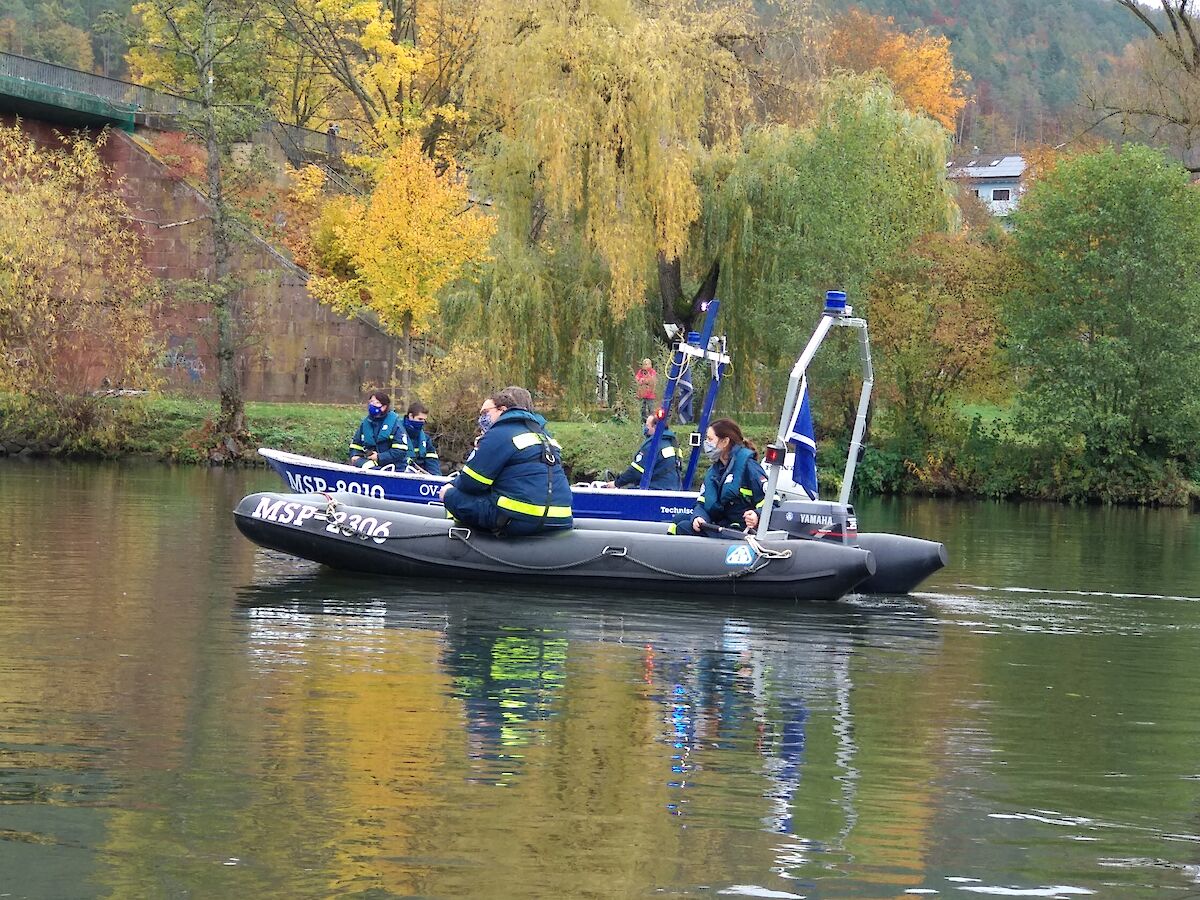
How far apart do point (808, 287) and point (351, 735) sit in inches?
977

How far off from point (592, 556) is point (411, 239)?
880 inches

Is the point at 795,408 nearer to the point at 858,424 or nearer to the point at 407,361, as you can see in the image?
the point at 858,424

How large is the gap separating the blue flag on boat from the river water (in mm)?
1205

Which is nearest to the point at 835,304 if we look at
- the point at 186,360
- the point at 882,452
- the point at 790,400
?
the point at 790,400

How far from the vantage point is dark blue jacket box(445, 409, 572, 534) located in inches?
540

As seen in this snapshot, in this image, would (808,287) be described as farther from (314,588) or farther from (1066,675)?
Answer: (1066,675)

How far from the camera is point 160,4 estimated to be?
123 feet

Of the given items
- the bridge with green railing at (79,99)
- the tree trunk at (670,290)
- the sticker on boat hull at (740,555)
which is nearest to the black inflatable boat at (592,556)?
the sticker on boat hull at (740,555)

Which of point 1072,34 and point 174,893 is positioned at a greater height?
point 1072,34

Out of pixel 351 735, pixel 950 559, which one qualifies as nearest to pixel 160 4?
pixel 950 559

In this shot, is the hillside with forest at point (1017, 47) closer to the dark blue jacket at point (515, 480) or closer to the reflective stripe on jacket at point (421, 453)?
the reflective stripe on jacket at point (421, 453)

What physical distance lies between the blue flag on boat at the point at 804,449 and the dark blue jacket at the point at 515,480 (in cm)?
201

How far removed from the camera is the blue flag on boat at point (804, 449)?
47.3 feet

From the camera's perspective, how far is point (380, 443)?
20.1 m
